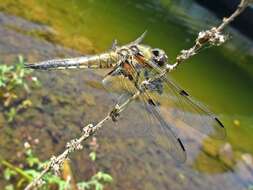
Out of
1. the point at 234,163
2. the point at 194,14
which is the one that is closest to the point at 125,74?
the point at 234,163

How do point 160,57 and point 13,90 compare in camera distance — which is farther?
point 13,90

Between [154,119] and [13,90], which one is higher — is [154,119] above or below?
above

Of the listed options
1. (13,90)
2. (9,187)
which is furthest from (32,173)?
(13,90)

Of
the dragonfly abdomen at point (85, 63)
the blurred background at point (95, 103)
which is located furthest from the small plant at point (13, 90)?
the dragonfly abdomen at point (85, 63)

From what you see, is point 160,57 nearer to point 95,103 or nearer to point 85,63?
point 85,63

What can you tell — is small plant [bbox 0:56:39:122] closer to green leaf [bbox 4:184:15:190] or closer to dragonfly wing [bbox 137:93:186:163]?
green leaf [bbox 4:184:15:190]

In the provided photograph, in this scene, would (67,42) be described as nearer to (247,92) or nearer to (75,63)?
(247,92)

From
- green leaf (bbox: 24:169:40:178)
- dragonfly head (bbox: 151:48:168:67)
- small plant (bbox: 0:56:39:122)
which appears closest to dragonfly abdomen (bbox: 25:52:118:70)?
dragonfly head (bbox: 151:48:168:67)
